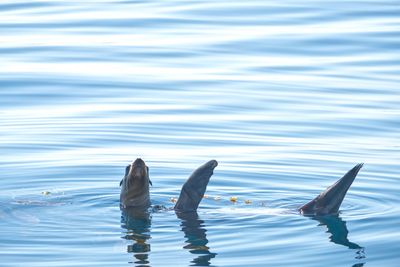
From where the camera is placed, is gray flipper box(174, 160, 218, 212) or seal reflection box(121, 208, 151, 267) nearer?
seal reflection box(121, 208, 151, 267)

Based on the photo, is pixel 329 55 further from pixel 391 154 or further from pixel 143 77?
pixel 391 154

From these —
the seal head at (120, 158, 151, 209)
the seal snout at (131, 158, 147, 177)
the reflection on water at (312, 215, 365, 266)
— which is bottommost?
the reflection on water at (312, 215, 365, 266)

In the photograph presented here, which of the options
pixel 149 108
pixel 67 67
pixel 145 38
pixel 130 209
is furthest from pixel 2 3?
pixel 130 209

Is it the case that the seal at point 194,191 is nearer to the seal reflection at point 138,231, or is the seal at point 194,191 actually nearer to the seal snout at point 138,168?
the seal snout at point 138,168

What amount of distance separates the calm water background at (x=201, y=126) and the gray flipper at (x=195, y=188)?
18 cm

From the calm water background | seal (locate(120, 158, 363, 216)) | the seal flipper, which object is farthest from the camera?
seal (locate(120, 158, 363, 216))

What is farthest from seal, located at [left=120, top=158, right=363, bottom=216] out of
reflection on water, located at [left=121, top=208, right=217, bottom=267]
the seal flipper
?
reflection on water, located at [left=121, top=208, right=217, bottom=267]

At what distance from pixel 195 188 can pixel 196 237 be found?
0.75 metres

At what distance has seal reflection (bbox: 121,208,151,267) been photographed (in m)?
12.0

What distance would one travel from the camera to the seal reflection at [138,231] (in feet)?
39.4

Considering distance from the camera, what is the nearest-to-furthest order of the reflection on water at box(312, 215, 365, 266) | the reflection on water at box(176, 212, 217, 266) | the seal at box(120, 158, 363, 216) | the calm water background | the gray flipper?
the reflection on water at box(176, 212, 217, 266) < the reflection on water at box(312, 215, 365, 266) < the calm water background < the seal at box(120, 158, 363, 216) < the gray flipper

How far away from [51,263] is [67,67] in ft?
36.4

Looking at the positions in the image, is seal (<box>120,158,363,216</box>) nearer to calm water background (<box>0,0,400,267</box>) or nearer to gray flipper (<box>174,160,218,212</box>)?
gray flipper (<box>174,160,218,212</box>)

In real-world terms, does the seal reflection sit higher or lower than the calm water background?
lower
